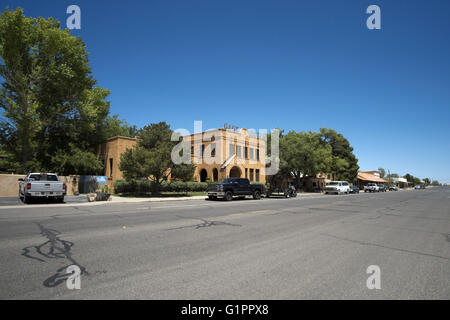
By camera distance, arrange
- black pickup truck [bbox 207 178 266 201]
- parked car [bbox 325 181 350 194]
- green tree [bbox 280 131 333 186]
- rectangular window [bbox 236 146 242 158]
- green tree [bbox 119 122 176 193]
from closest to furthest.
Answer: black pickup truck [bbox 207 178 266 201] → green tree [bbox 119 122 176 193] → rectangular window [bbox 236 146 242 158] → parked car [bbox 325 181 350 194] → green tree [bbox 280 131 333 186]

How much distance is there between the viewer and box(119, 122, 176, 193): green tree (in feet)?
75.5

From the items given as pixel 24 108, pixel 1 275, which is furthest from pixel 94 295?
pixel 24 108

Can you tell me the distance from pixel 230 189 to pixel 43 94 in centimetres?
2313

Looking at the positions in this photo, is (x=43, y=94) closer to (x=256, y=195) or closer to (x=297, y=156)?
(x=256, y=195)

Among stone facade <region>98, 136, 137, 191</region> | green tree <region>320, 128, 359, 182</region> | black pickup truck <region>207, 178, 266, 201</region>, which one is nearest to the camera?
black pickup truck <region>207, 178, 266, 201</region>

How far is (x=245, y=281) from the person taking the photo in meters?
3.99

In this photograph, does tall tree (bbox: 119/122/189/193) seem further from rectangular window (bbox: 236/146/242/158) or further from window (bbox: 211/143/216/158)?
rectangular window (bbox: 236/146/242/158)

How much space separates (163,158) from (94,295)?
2087 centimetres

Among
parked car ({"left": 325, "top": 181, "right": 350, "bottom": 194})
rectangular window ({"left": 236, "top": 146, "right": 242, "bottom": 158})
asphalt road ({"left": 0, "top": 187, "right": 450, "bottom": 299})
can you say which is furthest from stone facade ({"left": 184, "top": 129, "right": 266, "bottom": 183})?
asphalt road ({"left": 0, "top": 187, "right": 450, "bottom": 299})

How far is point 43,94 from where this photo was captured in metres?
28.0

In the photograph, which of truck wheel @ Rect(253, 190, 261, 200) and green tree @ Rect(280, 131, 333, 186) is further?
green tree @ Rect(280, 131, 333, 186)

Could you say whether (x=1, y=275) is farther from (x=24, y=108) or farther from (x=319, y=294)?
(x=24, y=108)

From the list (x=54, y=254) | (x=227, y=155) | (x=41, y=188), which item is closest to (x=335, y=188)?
(x=227, y=155)

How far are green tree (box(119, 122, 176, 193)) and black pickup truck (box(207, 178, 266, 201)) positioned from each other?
5070 mm
